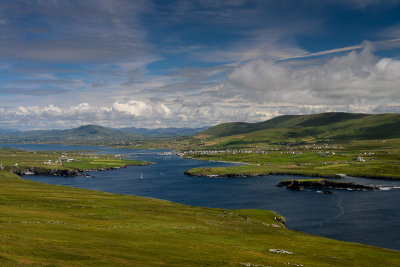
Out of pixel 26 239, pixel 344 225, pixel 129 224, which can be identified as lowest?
pixel 344 225

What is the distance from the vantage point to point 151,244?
54.2 meters

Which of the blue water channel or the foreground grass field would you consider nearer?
the foreground grass field

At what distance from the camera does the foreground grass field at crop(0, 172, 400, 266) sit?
40.8 m

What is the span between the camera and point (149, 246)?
52.6m

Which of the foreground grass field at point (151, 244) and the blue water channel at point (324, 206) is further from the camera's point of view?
the blue water channel at point (324, 206)

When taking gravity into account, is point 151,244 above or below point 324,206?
above

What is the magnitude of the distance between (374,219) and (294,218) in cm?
3020

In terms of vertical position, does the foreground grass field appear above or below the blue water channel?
above

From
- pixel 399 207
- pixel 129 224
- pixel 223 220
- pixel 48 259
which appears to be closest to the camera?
pixel 48 259

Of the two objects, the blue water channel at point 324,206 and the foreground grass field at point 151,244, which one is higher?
the foreground grass field at point 151,244

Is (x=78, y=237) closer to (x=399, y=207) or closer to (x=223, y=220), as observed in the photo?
(x=223, y=220)

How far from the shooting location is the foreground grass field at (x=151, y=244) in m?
40.8

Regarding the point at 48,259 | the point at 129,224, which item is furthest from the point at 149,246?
the point at 129,224

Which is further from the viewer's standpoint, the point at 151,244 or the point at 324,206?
the point at 324,206
